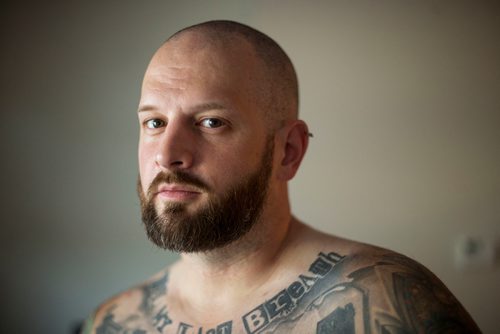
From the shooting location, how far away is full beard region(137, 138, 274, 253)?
0.98 metres

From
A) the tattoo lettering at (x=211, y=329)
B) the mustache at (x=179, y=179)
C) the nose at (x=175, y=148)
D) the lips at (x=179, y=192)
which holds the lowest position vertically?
the tattoo lettering at (x=211, y=329)

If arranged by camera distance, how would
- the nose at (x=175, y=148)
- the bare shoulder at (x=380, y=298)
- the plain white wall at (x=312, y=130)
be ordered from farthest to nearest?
the plain white wall at (x=312, y=130) → the nose at (x=175, y=148) → the bare shoulder at (x=380, y=298)

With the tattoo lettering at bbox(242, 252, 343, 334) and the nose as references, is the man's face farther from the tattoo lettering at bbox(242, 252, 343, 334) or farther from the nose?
the tattoo lettering at bbox(242, 252, 343, 334)

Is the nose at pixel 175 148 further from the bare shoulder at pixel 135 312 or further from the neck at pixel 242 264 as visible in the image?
the bare shoulder at pixel 135 312

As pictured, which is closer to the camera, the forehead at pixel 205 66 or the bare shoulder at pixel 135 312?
the forehead at pixel 205 66

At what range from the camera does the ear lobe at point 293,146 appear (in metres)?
1.11

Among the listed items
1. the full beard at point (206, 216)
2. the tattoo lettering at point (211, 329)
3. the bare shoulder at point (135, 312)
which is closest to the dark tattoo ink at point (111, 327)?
the bare shoulder at point (135, 312)

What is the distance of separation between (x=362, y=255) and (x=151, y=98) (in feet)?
1.79

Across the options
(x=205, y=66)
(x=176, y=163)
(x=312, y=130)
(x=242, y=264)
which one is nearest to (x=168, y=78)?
(x=205, y=66)

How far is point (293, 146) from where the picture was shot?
3.69 ft

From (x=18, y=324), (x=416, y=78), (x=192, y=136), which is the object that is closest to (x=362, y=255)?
(x=192, y=136)

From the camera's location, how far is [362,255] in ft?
3.21

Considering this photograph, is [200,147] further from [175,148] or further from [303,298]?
[303,298]

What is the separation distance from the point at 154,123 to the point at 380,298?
0.57 m
